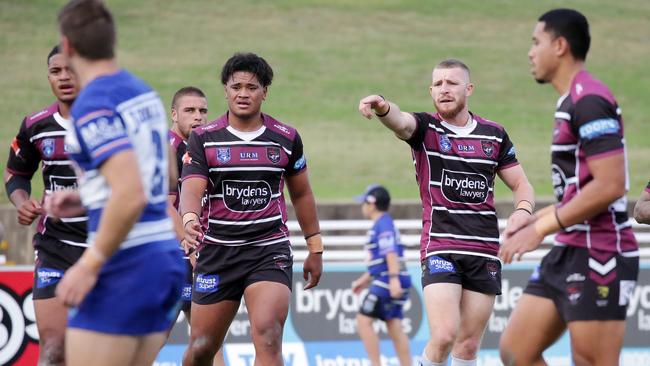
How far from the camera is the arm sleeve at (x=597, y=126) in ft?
18.9

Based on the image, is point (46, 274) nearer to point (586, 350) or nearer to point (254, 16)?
point (586, 350)

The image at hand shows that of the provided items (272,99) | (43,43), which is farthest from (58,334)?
(43,43)

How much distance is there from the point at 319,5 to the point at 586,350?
120 ft

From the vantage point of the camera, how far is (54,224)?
7.57 m

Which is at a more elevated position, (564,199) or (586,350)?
(564,199)

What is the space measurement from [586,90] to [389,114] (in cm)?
229

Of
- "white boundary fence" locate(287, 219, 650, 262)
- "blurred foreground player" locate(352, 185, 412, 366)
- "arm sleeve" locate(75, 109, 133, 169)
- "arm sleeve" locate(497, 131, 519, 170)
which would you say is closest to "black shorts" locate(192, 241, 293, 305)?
"arm sleeve" locate(497, 131, 519, 170)

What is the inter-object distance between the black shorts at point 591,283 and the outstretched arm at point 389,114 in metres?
1.98

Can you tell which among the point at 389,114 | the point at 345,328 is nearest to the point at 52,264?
the point at 389,114

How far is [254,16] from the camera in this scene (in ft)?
131

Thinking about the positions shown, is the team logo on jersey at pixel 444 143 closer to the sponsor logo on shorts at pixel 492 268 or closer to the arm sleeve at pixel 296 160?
the sponsor logo on shorts at pixel 492 268

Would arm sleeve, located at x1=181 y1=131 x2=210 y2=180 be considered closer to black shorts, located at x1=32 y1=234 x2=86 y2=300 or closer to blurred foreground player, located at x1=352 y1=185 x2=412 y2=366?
black shorts, located at x1=32 y1=234 x2=86 y2=300

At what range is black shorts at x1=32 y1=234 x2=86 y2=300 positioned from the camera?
7.51m

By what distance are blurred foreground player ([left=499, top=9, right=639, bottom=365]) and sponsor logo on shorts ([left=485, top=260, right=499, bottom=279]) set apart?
2293 millimetres
